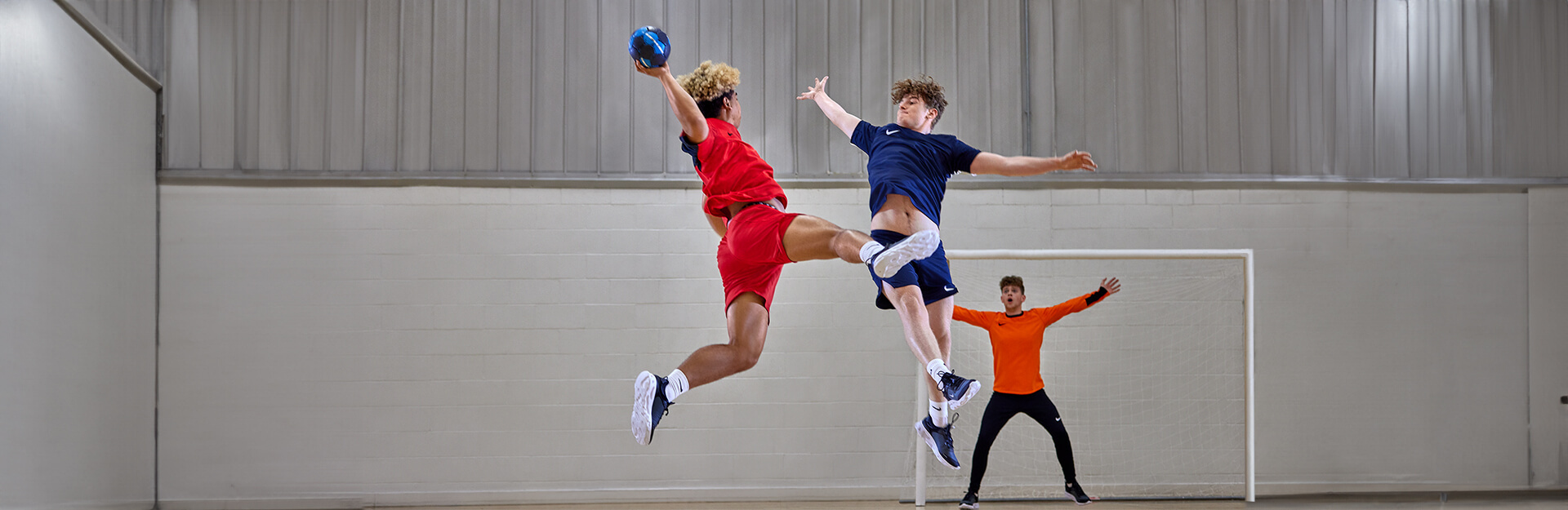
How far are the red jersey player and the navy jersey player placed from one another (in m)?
0.41

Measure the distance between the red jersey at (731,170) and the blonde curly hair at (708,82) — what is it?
6.6 inches

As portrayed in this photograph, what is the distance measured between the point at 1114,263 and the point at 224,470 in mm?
6667

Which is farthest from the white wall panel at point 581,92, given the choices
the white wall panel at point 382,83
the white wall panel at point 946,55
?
the white wall panel at point 946,55

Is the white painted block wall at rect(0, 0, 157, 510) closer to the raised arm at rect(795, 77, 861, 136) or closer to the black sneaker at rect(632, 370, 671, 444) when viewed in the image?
the black sneaker at rect(632, 370, 671, 444)

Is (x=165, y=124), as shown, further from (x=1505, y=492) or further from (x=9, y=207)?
(x=1505, y=492)

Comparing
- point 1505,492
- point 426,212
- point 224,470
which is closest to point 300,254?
point 426,212

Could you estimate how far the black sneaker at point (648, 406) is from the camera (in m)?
3.85

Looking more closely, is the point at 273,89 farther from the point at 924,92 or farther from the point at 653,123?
the point at 924,92

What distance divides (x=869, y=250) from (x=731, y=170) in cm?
74

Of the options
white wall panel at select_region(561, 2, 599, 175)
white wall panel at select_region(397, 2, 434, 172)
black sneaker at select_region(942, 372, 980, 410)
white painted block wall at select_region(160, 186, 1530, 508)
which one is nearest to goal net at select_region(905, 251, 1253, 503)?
white painted block wall at select_region(160, 186, 1530, 508)

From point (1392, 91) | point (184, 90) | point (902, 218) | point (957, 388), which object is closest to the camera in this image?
point (957, 388)

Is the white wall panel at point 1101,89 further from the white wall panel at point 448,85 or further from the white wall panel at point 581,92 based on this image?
the white wall panel at point 448,85

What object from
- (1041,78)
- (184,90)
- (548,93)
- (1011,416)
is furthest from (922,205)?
(184,90)

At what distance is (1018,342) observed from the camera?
21.4 feet
